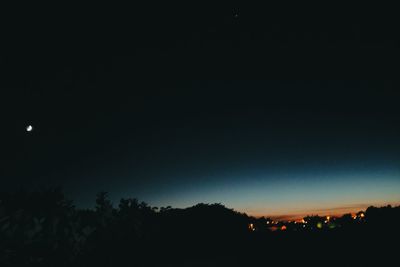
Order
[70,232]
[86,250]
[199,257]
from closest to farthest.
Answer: [70,232] < [86,250] < [199,257]

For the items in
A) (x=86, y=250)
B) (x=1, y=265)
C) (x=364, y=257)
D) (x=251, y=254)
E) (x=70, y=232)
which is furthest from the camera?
(x=251, y=254)

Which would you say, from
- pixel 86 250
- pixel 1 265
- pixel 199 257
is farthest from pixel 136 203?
pixel 199 257

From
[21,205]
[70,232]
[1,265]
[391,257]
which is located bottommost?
[391,257]

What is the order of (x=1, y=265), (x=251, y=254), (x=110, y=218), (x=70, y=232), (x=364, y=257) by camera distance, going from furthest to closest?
(x=251, y=254), (x=364, y=257), (x=110, y=218), (x=70, y=232), (x=1, y=265)

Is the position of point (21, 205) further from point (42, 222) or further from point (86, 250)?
point (86, 250)

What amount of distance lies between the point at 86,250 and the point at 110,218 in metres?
1.71

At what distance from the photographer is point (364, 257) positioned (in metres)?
22.9

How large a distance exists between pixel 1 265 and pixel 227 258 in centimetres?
2020

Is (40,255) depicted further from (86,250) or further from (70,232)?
(86,250)

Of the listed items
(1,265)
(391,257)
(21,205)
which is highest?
(21,205)

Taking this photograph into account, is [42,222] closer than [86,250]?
Yes

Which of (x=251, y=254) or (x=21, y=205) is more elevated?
(x=21, y=205)

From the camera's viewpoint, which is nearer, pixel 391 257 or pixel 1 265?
pixel 1 265

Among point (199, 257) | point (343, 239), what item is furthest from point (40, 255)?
point (343, 239)
